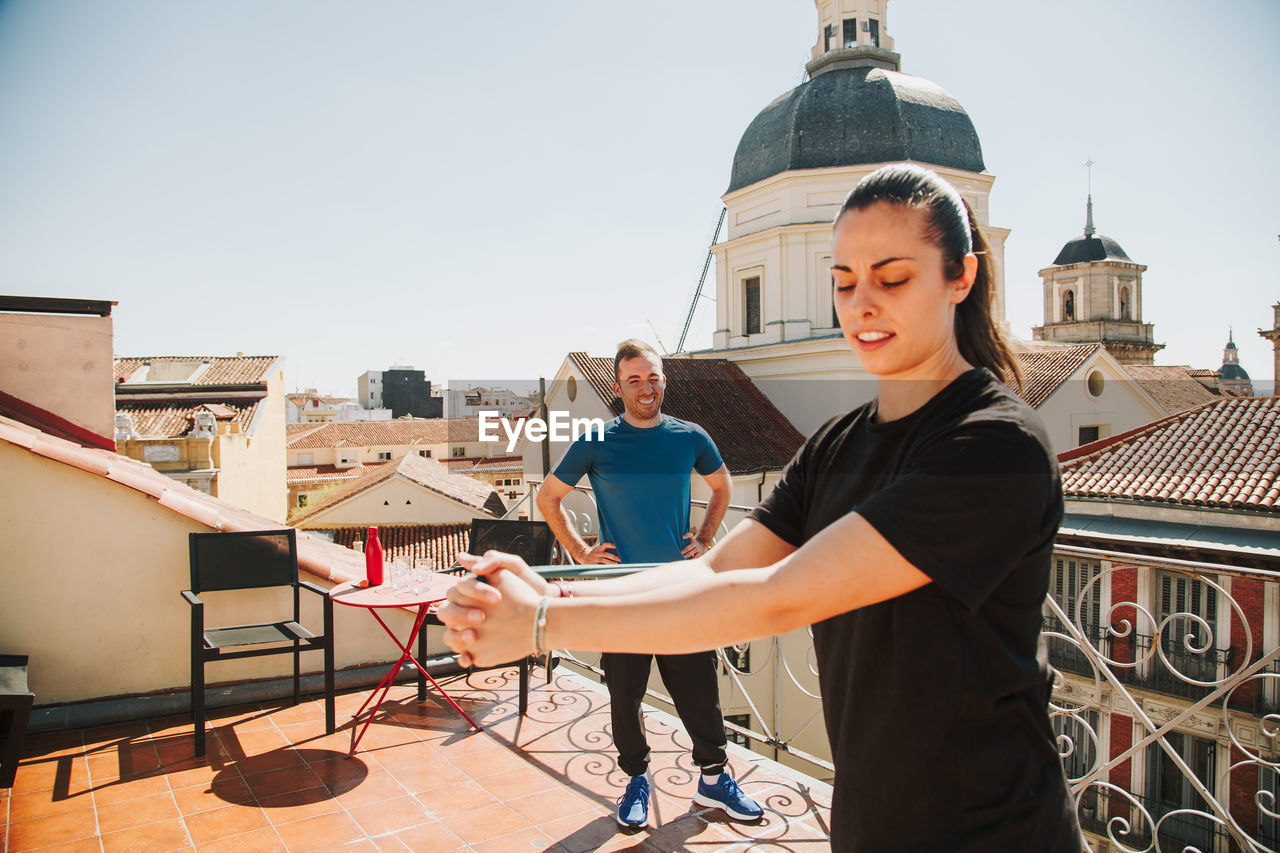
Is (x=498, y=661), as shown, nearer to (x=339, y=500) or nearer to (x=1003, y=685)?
(x=1003, y=685)

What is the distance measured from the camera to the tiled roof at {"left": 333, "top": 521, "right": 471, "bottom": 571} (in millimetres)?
28823

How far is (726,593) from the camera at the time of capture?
1235mm

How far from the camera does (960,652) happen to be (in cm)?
125

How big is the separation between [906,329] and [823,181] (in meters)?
30.6

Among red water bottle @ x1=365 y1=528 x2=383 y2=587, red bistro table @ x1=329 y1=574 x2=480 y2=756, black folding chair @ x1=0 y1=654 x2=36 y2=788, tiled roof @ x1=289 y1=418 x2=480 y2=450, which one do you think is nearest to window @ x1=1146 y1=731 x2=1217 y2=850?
red bistro table @ x1=329 y1=574 x2=480 y2=756

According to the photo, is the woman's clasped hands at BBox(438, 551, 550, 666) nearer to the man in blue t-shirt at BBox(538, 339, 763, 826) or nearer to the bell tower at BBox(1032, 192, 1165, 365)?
the man in blue t-shirt at BBox(538, 339, 763, 826)

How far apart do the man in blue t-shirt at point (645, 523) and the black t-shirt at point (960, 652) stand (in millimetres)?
2107

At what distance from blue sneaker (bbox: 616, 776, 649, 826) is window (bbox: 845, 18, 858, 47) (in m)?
36.2

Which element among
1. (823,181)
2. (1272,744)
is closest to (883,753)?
(1272,744)

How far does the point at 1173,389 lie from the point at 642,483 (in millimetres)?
56253

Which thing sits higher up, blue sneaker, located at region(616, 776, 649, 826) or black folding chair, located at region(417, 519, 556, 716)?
black folding chair, located at region(417, 519, 556, 716)

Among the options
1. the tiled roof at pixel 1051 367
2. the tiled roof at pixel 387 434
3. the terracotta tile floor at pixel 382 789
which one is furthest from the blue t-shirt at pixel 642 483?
the tiled roof at pixel 387 434

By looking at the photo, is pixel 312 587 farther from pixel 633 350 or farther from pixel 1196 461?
pixel 1196 461

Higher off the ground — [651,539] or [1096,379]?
→ [1096,379]
